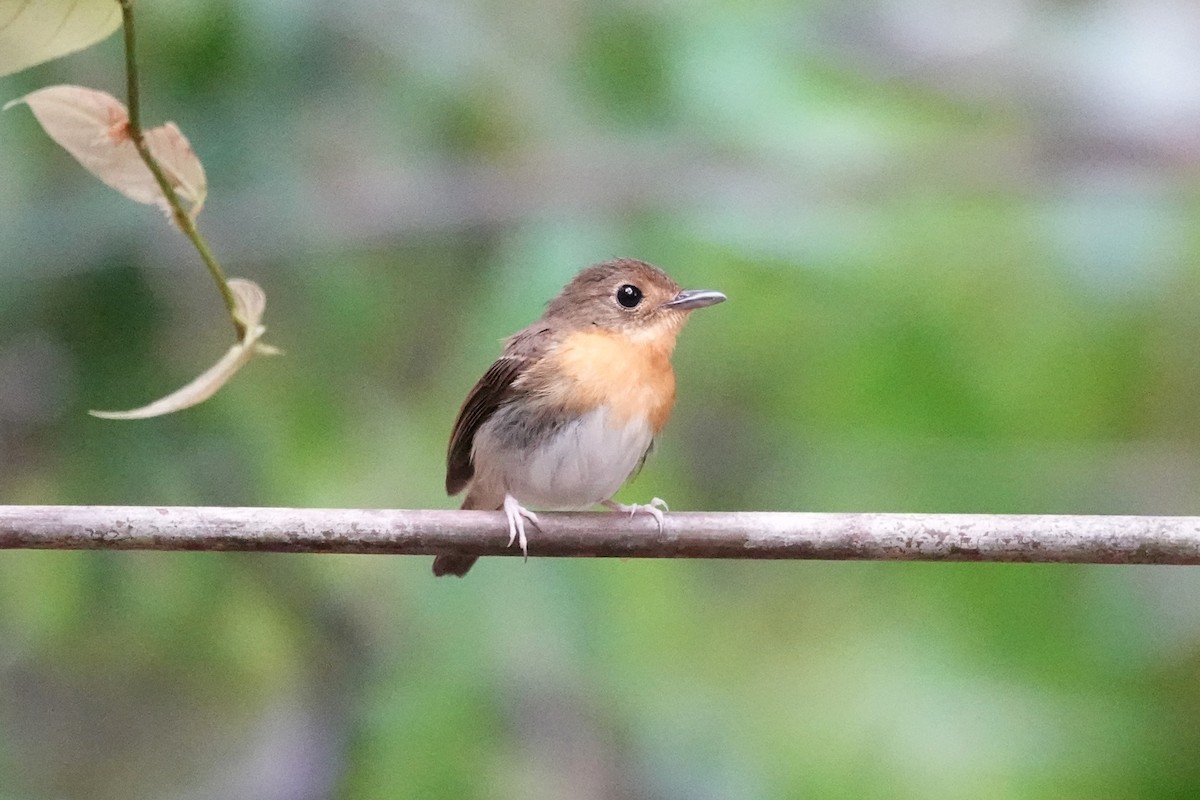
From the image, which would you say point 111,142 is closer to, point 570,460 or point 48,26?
point 48,26

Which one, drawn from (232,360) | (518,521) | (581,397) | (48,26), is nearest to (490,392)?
(581,397)

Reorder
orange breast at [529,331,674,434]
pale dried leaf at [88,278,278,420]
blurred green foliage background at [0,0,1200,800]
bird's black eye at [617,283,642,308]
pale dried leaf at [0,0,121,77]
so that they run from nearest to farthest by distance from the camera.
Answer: pale dried leaf at [0,0,121,77], pale dried leaf at [88,278,278,420], orange breast at [529,331,674,434], bird's black eye at [617,283,642,308], blurred green foliage background at [0,0,1200,800]

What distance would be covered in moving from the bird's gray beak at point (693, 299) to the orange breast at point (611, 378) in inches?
3.0

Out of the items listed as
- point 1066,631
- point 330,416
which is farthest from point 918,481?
point 330,416

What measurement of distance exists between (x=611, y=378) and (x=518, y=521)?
418mm

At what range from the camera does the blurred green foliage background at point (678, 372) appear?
81.5 inches

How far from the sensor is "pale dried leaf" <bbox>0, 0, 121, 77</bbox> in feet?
3.76

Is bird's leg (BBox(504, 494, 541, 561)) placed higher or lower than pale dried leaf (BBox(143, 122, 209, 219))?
lower

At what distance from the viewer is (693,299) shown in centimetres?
185

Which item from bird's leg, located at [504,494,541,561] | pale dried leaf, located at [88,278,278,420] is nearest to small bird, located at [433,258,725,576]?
bird's leg, located at [504,494,541,561]

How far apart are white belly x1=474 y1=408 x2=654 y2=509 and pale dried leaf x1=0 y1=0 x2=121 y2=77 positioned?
843 mm

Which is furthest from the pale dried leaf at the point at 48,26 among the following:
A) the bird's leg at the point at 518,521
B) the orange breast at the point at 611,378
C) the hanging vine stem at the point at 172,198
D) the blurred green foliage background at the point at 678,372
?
the blurred green foliage background at the point at 678,372

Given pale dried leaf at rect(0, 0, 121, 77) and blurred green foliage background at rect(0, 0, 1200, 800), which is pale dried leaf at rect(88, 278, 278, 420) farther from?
blurred green foliage background at rect(0, 0, 1200, 800)

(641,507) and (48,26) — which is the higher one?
(48,26)
